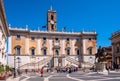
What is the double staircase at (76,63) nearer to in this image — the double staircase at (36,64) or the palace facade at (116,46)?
the double staircase at (36,64)

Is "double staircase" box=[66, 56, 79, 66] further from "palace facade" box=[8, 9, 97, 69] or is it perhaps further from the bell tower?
the bell tower

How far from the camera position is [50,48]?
9156 centimetres

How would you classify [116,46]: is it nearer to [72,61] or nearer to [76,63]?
[76,63]

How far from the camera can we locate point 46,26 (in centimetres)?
10194

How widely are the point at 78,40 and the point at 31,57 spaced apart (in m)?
17.5

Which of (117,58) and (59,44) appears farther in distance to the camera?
(59,44)

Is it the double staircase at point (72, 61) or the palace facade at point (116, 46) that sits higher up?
the palace facade at point (116, 46)

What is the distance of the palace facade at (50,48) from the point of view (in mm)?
86062

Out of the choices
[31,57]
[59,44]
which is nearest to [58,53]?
[59,44]

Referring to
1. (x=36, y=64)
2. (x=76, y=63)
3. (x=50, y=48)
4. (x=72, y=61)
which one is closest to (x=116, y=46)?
(x=76, y=63)

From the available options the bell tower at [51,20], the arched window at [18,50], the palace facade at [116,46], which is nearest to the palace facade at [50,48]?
the arched window at [18,50]

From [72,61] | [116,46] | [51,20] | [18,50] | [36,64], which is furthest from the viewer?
[51,20]

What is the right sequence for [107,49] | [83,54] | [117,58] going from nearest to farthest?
[117,58]
[83,54]
[107,49]

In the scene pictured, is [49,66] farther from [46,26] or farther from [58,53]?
[46,26]
